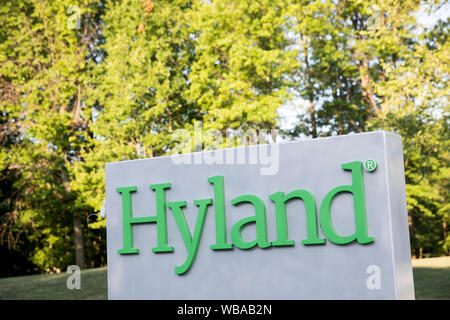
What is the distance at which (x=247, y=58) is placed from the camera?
678 inches

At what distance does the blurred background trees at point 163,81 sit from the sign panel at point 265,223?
30.5 feet

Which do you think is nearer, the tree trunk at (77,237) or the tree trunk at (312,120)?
the tree trunk at (312,120)

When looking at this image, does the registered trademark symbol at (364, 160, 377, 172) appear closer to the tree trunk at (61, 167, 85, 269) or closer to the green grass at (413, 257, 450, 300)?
the green grass at (413, 257, 450, 300)

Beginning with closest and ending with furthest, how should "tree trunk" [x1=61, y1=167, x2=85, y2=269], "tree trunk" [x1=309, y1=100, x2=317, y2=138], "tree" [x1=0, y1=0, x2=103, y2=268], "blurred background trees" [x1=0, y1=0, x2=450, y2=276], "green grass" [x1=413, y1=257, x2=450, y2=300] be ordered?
"green grass" [x1=413, y1=257, x2=450, y2=300] < "blurred background trees" [x1=0, y1=0, x2=450, y2=276] < "tree trunk" [x1=309, y1=100, x2=317, y2=138] < "tree" [x1=0, y1=0, x2=103, y2=268] < "tree trunk" [x1=61, y1=167, x2=85, y2=269]

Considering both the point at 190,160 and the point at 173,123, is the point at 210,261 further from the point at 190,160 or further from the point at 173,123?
the point at 173,123

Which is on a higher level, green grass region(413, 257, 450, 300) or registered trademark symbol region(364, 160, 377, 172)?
registered trademark symbol region(364, 160, 377, 172)

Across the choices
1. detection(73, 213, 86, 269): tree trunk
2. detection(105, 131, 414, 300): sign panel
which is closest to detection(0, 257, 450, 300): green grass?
detection(73, 213, 86, 269): tree trunk

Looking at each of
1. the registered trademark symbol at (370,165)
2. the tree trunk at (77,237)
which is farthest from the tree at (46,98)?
the registered trademark symbol at (370,165)

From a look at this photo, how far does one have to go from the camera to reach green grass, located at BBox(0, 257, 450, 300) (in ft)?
40.3

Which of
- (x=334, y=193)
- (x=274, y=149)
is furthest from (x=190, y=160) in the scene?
(x=334, y=193)

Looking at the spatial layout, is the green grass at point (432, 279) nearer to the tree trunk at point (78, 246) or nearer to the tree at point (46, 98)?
the tree at point (46, 98)

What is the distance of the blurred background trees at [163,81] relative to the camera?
58.0ft

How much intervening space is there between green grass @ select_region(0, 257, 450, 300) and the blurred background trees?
2.88 m

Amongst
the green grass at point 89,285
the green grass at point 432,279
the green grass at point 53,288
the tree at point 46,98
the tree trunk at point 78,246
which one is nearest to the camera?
the green grass at point 432,279
